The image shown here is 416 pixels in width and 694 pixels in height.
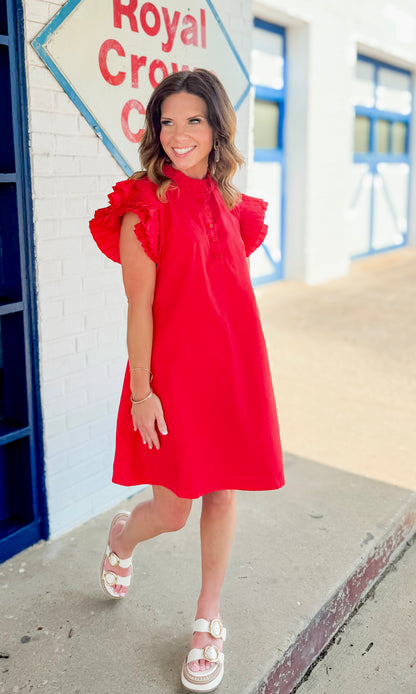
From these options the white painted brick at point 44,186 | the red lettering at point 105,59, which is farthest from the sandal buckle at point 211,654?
the red lettering at point 105,59

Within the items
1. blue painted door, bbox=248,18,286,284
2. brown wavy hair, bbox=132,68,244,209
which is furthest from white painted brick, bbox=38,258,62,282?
blue painted door, bbox=248,18,286,284

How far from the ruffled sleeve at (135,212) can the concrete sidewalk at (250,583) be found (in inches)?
42.2

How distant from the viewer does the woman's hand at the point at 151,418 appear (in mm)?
1649

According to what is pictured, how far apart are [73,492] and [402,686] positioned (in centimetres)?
125

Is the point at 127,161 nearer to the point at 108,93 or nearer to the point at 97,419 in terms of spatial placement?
the point at 108,93

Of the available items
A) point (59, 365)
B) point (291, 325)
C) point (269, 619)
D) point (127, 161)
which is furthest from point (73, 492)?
point (291, 325)

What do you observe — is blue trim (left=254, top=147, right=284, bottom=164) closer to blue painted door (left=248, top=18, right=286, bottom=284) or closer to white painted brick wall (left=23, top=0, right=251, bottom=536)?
blue painted door (left=248, top=18, right=286, bottom=284)

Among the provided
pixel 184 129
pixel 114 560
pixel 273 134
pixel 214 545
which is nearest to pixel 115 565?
pixel 114 560

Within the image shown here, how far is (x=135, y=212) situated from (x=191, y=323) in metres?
0.30

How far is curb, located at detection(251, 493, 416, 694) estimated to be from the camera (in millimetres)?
1831

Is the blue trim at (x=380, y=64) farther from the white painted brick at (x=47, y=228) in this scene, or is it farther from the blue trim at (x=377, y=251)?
the white painted brick at (x=47, y=228)

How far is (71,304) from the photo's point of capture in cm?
230

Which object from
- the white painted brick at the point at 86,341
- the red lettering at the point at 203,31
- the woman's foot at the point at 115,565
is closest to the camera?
the woman's foot at the point at 115,565

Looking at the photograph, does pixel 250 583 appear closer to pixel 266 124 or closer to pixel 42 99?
pixel 42 99
